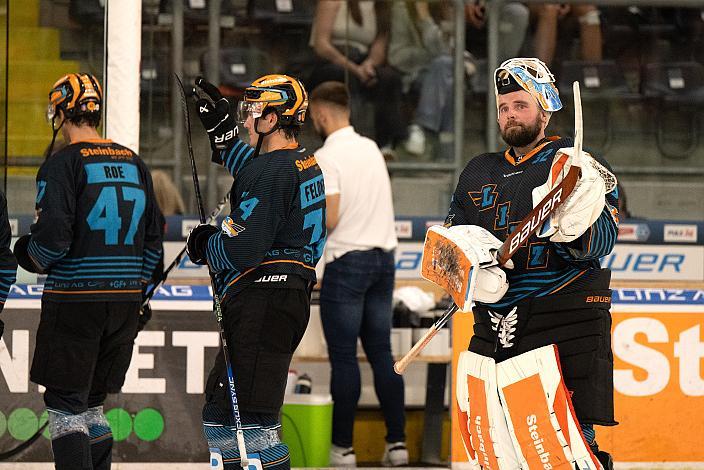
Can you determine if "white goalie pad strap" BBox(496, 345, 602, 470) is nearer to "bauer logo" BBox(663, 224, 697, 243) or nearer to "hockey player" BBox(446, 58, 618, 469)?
"hockey player" BBox(446, 58, 618, 469)

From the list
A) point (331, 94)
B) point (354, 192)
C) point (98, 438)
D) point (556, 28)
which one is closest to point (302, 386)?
point (354, 192)

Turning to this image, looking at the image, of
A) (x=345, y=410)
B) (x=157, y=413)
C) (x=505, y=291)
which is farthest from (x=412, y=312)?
(x=505, y=291)

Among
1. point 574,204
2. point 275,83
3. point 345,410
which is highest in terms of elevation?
point 275,83

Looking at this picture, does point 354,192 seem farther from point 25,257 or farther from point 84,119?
point 25,257

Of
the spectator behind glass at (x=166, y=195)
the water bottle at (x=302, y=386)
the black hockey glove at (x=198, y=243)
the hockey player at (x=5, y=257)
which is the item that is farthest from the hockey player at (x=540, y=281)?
the spectator behind glass at (x=166, y=195)

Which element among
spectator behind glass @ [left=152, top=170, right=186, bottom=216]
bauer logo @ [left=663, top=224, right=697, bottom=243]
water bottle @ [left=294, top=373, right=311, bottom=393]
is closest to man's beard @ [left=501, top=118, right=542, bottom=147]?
water bottle @ [left=294, top=373, right=311, bottom=393]

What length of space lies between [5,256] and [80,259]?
1.07 ft

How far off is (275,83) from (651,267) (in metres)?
4.22

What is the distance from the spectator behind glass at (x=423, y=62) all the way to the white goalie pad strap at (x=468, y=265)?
4446 millimetres

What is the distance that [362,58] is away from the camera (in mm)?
8242

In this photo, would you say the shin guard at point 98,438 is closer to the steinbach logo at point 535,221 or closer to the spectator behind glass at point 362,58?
the steinbach logo at point 535,221

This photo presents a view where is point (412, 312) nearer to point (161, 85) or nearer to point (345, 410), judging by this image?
point (345, 410)

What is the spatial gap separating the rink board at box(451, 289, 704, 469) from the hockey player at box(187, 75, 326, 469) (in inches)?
67.9

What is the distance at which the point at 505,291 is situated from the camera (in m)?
3.77
